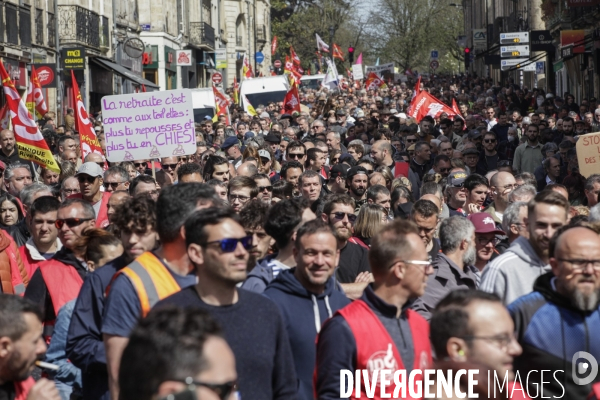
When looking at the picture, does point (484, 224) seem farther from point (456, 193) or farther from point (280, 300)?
point (456, 193)

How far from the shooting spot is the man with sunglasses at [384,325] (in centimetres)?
453

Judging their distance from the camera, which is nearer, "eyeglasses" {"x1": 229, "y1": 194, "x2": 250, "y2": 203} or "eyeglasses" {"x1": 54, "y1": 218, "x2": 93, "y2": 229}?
"eyeglasses" {"x1": 54, "y1": 218, "x2": 93, "y2": 229}

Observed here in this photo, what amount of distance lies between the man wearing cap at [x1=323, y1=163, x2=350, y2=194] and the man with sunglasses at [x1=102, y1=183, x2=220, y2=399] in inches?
263

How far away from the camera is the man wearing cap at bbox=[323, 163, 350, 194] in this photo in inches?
467

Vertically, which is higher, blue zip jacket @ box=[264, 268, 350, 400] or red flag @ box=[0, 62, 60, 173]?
red flag @ box=[0, 62, 60, 173]

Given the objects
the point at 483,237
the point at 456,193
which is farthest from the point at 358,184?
the point at 483,237

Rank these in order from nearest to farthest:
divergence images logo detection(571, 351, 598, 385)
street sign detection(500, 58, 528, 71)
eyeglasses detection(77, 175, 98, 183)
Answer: divergence images logo detection(571, 351, 598, 385) → eyeglasses detection(77, 175, 98, 183) → street sign detection(500, 58, 528, 71)

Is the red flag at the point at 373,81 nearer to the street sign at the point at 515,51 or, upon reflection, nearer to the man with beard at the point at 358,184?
the street sign at the point at 515,51

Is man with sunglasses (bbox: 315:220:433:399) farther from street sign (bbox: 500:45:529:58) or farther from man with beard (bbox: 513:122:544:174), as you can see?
street sign (bbox: 500:45:529:58)

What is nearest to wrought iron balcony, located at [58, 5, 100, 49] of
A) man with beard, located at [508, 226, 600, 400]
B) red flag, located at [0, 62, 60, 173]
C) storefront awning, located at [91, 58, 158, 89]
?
storefront awning, located at [91, 58, 158, 89]

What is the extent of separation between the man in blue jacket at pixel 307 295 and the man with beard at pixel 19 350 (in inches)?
56.8

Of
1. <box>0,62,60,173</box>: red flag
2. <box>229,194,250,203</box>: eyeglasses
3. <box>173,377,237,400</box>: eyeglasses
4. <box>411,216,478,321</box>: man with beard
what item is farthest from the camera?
<box>0,62,60,173</box>: red flag

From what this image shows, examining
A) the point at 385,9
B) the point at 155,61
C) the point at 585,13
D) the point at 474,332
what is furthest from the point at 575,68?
the point at 385,9

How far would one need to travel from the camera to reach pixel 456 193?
35.0ft
